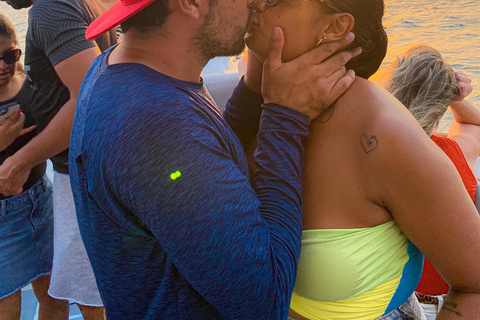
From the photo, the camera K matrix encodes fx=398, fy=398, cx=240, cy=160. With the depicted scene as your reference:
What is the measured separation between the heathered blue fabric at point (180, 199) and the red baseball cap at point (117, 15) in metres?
0.11

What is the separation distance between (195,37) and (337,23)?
1.35ft

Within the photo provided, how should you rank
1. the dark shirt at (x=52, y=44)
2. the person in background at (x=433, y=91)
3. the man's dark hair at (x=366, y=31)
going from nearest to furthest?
the man's dark hair at (x=366, y=31), the dark shirt at (x=52, y=44), the person in background at (x=433, y=91)

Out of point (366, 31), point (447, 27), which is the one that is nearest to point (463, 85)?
point (366, 31)

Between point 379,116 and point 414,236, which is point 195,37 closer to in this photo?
point 379,116

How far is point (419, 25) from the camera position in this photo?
16.5ft

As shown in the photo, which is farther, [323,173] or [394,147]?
[323,173]

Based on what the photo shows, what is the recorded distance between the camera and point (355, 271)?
106 cm

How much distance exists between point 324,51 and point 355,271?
60cm

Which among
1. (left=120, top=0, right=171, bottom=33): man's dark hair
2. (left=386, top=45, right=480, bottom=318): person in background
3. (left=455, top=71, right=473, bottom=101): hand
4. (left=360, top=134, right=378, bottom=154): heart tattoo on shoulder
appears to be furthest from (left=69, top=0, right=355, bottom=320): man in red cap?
(left=455, top=71, right=473, bottom=101): hand

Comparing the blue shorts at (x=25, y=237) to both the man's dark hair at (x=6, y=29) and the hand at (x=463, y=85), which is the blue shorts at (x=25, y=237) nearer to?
the man's dark hair at (x=6, y=29)

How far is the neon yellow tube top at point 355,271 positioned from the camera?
1.06m

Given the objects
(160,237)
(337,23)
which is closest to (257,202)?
(160,237)

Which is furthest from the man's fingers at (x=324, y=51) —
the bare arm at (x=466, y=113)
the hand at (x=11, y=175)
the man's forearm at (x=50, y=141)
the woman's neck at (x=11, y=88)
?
the bare arm at (x=466, y=113)

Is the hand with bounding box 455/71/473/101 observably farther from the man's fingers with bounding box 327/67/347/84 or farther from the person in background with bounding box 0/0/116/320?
the person in background with bounding box 0/0/116/320
